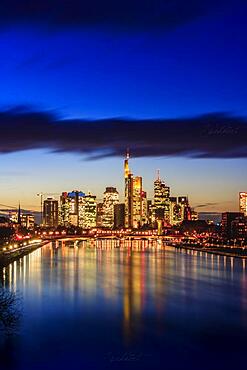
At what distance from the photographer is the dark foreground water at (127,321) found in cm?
1247

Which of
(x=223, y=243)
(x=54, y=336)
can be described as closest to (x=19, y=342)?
(x=54, y=336)

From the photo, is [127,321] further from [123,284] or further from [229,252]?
[229,252]

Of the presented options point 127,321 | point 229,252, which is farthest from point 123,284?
point 229,252

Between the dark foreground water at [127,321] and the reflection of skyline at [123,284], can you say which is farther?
the reflection of skyline at [123,284]

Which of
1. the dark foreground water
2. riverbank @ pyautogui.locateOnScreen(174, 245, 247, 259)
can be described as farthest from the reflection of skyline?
riverbank @ pyautogui.locateOnScreen(174, 245, 247, 259)

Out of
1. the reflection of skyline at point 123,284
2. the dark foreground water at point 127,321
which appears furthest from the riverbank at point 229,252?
the dark foreground water at point 127,321

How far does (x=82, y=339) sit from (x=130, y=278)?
46.8 ft

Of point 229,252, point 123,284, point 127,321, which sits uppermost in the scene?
point 229,252

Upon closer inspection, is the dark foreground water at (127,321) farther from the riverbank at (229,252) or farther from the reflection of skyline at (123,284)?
the riverbank at (229,252)

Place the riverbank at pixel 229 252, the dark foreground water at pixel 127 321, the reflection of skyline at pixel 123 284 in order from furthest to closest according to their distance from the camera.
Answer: the riverbank at pixel 229 252 < the reflection of skyline at pixel 123 284 < the dark foreground water at pixel 127 321

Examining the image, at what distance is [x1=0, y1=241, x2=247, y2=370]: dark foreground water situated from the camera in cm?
1247

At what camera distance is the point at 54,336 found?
1453cm

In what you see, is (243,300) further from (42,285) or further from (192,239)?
(192,239)

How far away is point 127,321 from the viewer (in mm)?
16859
